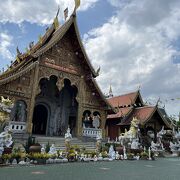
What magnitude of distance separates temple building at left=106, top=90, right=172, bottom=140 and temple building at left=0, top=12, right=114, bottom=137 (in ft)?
11.6

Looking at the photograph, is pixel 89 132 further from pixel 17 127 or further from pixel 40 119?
pixel 17 127

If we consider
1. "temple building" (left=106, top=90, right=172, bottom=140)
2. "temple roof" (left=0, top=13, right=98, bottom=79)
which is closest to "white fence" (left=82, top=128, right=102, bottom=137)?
"temple building" (left=106, top=90, right=172, bottom=140)

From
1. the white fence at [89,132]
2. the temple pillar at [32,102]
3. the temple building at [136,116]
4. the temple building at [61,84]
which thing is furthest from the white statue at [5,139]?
the temple building at [136,116]

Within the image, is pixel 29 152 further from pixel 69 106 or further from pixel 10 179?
pixel 69 106

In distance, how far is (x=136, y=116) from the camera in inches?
816

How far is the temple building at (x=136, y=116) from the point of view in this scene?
2006 centimetres

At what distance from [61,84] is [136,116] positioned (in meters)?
8.41

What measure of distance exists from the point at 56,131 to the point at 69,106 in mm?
2218

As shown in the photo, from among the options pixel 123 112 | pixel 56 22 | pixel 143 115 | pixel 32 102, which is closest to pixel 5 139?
pixel 32 102

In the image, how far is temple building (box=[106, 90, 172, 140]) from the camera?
20.1 metres

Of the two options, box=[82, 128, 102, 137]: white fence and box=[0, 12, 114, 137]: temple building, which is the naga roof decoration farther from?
box=[82, 128, 102, 137]: white fence

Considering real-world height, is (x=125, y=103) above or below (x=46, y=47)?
below

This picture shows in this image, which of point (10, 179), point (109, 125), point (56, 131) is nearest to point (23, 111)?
point (56, 131)

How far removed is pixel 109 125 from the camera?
23.0 metres
